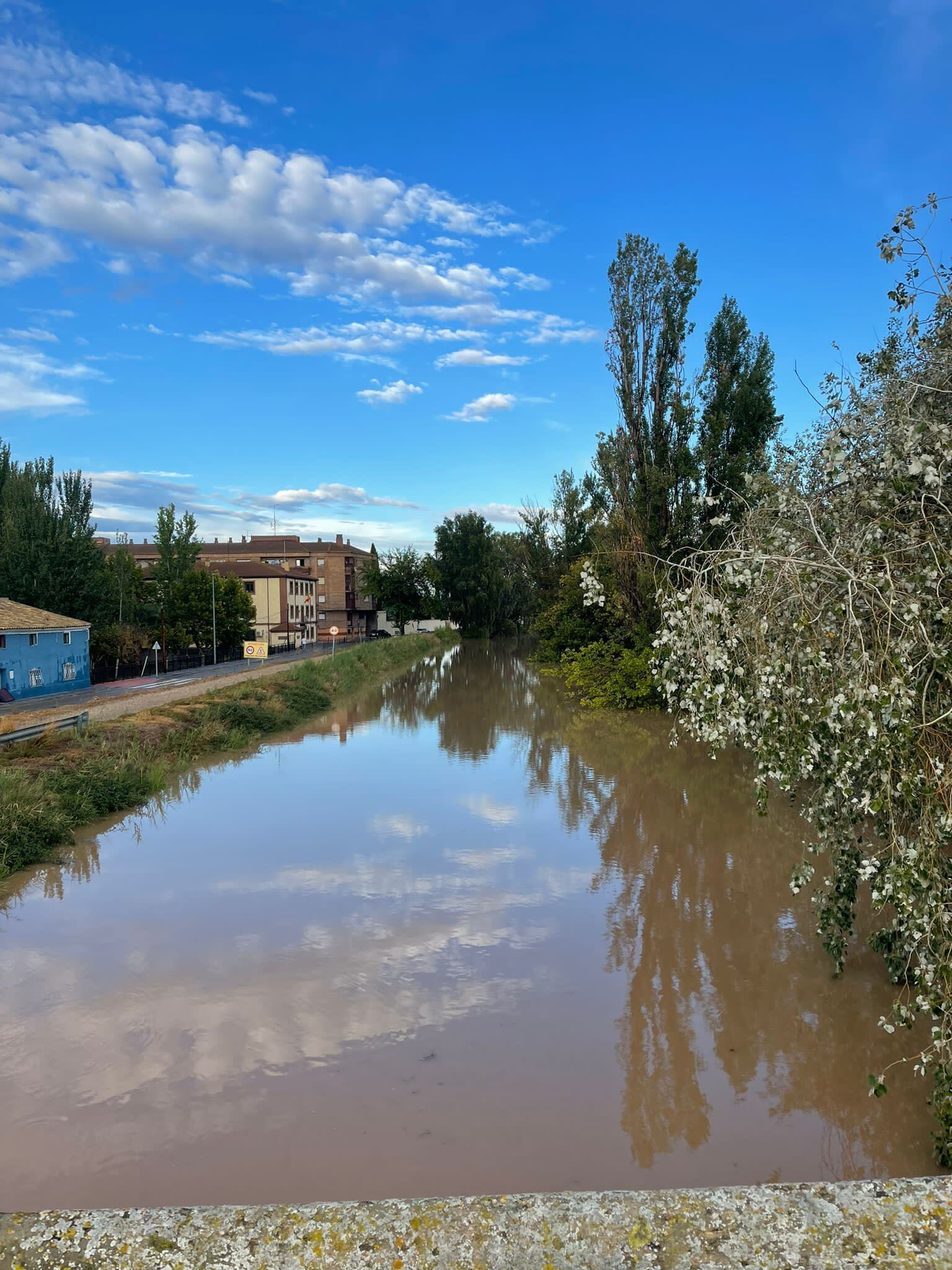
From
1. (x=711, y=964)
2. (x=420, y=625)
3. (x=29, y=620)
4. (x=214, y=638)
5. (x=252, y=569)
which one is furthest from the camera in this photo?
(x=420, y=625)

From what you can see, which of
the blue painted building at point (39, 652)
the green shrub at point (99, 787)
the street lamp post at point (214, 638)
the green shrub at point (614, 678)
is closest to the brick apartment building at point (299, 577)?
the street lamp post at point (214, 638)

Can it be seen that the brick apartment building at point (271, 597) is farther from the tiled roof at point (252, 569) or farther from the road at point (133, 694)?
the road at point (133, 694)

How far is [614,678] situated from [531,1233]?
26.2 metres

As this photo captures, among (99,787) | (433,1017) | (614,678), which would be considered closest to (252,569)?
(614,678)

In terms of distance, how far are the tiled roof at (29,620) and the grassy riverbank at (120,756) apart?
329 inches

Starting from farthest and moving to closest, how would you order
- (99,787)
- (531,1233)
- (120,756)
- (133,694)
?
(133,694) < (120,756) < (99,787) < (531,1233)

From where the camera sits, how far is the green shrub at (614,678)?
26766mm

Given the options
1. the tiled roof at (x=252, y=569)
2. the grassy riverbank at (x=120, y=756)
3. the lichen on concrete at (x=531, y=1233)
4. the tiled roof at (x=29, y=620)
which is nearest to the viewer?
the lichen on concrete at (x=531, y=1233)

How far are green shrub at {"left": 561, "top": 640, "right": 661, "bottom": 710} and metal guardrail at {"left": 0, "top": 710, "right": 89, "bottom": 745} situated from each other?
1560cm

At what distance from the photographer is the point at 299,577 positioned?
89.8 metres

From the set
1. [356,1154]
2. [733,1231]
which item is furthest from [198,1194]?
[733,1231]

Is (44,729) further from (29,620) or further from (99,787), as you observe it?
(29,620)

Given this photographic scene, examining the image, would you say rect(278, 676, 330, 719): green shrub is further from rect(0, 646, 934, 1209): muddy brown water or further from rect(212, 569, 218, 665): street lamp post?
rect(212, 569, 218, 665): street lamp post

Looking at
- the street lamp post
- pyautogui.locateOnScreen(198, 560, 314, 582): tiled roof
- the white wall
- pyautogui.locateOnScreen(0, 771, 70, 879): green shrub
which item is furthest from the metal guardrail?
the white wall
